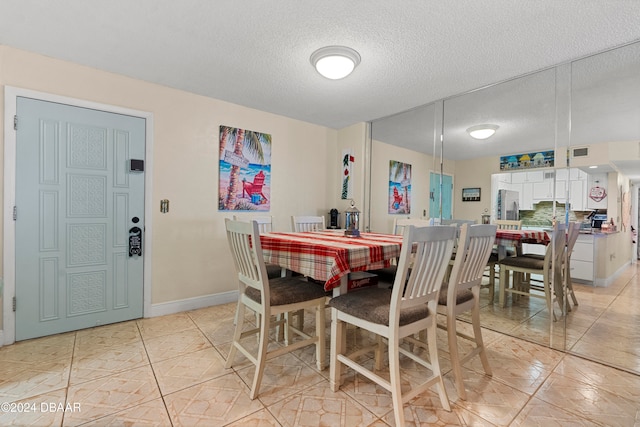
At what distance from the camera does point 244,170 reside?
341 centimetres

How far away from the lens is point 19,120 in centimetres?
223

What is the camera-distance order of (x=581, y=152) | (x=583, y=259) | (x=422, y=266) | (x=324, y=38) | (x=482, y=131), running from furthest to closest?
(x=482, y=131) < (x=583, y=259) < (x=581, y=152) < (x=324, y=38) < (x=422, y=266)

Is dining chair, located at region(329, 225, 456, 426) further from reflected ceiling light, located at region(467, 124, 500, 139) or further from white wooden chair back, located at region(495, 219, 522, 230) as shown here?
reflected ceiling light, located at region(467, 124, 500, 139)

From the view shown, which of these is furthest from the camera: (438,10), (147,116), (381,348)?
(147,116)

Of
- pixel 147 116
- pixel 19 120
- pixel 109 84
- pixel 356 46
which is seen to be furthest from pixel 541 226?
pixel 19 120

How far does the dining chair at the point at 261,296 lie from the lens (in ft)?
5.26

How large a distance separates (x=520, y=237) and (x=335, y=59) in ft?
7.48

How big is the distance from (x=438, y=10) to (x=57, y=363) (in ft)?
11.1

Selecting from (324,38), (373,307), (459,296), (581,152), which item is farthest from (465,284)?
(324,38)

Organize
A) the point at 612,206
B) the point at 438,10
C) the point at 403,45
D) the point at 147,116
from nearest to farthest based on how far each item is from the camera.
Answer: the point at 438,10, the point at 403,45, the point at 612,206, the point at 147,116

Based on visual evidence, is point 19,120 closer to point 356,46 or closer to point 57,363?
point 57,363

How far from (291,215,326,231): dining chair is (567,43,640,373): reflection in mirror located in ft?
7.54

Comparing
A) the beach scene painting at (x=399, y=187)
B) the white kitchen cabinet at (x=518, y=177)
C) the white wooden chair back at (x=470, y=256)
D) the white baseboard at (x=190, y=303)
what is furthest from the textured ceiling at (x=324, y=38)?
the white baseboard at (x=190, y=303)

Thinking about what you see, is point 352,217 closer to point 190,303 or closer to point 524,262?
point 524,262
